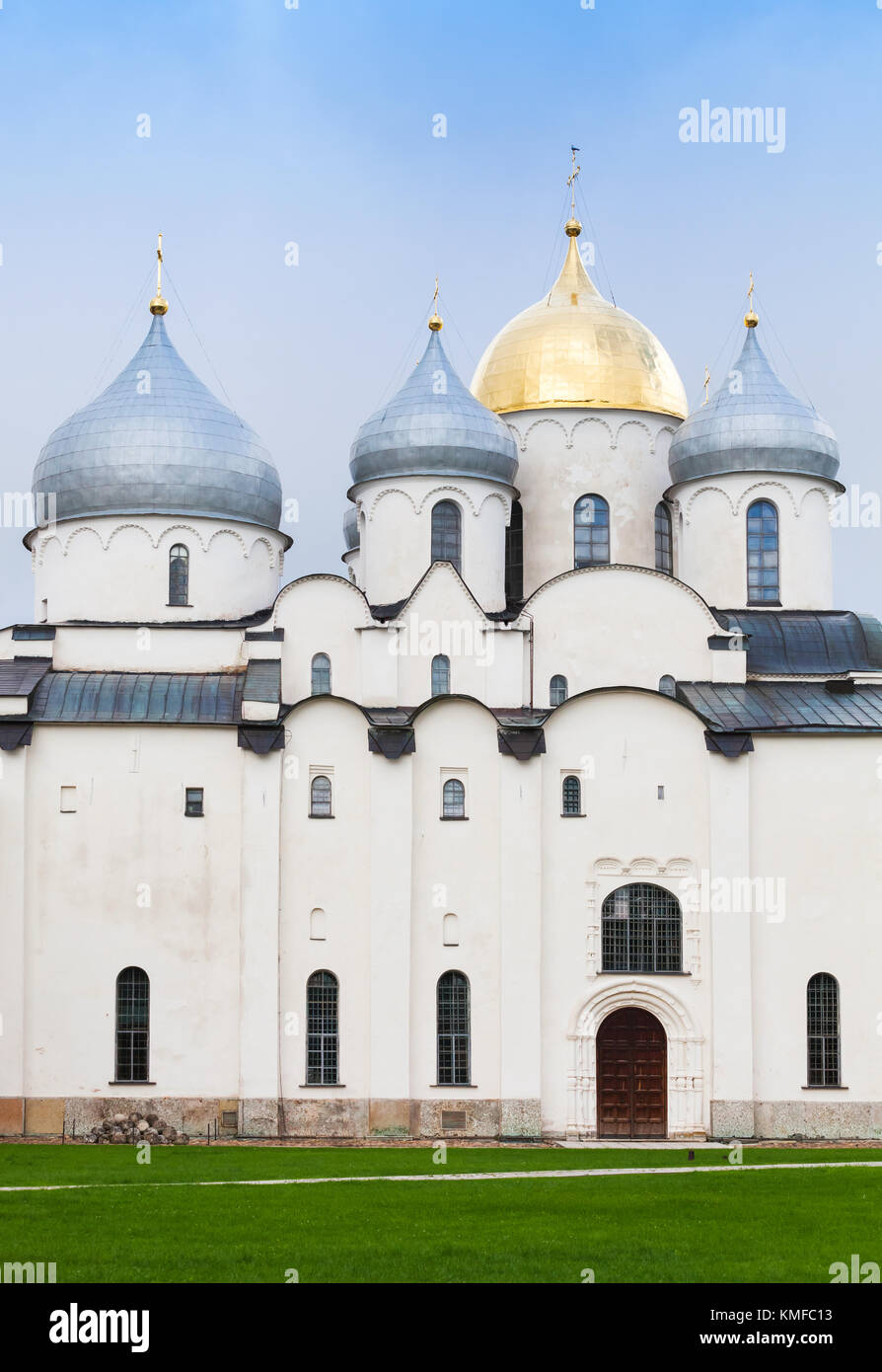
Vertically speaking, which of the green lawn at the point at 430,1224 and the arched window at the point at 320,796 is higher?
the arched window at the point at 320,796

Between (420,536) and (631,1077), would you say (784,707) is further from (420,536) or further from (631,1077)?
(420,536)

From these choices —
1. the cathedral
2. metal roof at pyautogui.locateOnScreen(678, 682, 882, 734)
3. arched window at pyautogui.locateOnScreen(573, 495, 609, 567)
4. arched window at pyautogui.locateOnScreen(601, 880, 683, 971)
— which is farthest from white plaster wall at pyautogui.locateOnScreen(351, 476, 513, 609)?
arched window at pyautogui.locateOnScreen(601, 880, 683, 971)

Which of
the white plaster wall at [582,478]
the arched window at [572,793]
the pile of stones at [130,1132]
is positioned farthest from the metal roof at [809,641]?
the pile of stones at [130,1132]

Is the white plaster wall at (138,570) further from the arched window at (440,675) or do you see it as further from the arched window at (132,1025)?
the arched window at (132,1025)

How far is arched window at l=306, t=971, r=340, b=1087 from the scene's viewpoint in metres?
34.2

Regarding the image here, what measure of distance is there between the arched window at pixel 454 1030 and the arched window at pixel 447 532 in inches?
360

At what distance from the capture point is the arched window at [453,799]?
35.0 metres

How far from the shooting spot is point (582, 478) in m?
41.4

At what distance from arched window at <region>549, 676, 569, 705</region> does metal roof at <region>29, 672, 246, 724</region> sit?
6.05 m

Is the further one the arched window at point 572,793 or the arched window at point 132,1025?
the arched window at point 572,793

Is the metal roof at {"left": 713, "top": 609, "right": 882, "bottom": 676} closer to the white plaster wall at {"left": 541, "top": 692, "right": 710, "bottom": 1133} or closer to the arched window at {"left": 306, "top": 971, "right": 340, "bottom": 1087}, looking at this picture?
the white plaster wall at {"left": 541, "top": 692, "right": 710, "bottom": 1133}

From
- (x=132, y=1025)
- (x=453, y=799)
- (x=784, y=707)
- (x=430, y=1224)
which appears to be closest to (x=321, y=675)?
(x=453, y=799)

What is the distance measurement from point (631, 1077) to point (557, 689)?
24.9ft
